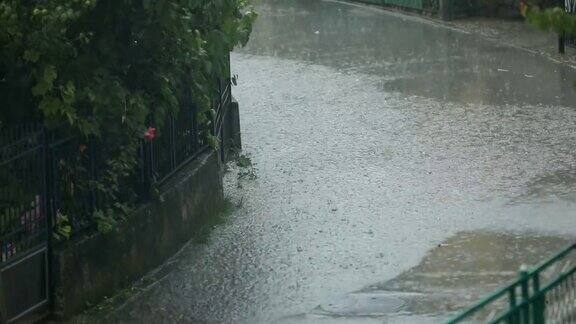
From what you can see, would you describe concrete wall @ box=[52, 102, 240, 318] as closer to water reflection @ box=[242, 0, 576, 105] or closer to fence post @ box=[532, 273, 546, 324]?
fence post @ box=[532, 273, 546, 324]

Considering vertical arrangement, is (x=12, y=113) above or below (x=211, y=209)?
above

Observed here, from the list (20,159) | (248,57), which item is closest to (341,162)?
(20,159)

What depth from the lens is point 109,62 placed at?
1045 centimetres

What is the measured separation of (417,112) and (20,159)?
9225 mm

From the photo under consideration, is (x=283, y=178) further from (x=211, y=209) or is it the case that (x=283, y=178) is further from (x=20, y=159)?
(x=20, y=159)

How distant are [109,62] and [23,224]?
1724 millimetres

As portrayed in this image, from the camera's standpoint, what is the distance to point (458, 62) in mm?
21891

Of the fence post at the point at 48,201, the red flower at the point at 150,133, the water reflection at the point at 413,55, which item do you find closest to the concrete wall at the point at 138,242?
the fence post at the point at 48,201

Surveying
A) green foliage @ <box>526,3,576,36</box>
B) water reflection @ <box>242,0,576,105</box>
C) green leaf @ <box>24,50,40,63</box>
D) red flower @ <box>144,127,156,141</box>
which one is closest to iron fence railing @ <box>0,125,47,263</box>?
green leaf @ <box>24,50,40,63</box>

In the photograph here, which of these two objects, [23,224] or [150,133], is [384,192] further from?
[23,224]

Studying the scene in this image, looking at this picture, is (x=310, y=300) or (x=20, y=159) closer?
(x=20, y=159)

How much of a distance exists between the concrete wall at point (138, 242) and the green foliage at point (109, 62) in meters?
0.36

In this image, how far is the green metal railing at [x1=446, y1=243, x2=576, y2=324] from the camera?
675cm

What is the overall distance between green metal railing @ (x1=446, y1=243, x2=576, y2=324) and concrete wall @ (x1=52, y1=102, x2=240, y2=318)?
3.80 m
